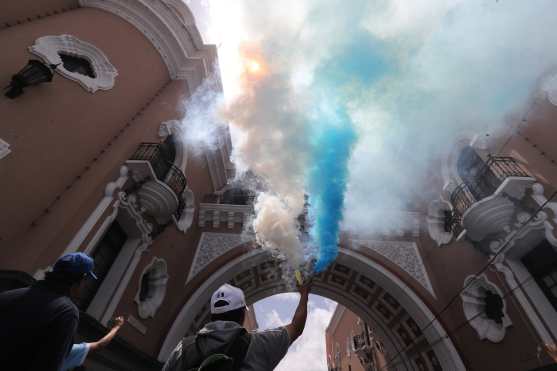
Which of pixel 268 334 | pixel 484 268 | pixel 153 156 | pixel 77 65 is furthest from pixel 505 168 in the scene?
pixel 77 65

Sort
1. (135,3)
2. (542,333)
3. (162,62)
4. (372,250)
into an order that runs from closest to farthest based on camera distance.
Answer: (542,333) < (135,3) < (162,62) < (372,250)

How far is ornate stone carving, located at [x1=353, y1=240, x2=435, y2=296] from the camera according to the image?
36.7 feet

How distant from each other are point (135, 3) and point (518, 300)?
14727mm

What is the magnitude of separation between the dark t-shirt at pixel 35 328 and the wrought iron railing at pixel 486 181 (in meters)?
9.05

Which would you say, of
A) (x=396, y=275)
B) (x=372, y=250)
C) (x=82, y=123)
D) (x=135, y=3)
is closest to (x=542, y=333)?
(x=396, y=275)

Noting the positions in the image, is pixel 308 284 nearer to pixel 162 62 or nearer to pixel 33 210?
pixel 33 210

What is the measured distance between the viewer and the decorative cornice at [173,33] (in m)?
10.2

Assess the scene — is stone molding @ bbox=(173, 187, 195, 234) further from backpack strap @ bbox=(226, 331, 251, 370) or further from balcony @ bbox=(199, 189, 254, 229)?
backpack strap @ bbox=(226, 331, 251, 370)

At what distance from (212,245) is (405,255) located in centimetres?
762

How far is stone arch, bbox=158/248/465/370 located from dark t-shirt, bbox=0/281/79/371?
880cm

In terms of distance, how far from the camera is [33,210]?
6.05m

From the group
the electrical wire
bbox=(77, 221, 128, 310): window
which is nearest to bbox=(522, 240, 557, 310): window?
the electrical wire

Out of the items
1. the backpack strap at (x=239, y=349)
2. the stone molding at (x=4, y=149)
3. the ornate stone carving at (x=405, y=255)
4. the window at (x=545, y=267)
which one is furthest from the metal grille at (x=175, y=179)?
the window at (x=545, y=267)

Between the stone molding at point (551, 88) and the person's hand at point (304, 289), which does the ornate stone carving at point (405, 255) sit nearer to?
the stone molding at point (551, 88)
